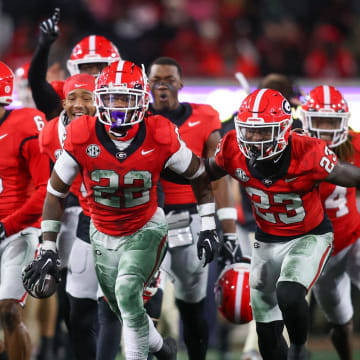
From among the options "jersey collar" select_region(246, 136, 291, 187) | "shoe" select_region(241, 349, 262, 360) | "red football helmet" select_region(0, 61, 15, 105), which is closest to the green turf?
"shoe" select_region(241, 349, 262, 360)

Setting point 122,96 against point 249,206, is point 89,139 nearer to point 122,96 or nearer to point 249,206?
point 122,96

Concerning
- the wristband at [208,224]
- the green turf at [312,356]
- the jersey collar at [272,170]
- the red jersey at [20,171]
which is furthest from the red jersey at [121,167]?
the green turf at [312,356]

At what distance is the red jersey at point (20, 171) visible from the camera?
219 inches

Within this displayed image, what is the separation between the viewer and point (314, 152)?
4934 mm

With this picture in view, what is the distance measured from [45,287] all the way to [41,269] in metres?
0.10

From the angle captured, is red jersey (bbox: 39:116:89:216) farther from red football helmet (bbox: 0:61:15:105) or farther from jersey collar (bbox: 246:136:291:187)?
jersey collar (bbox: 246:136:291:187)

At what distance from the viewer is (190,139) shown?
5863 mm

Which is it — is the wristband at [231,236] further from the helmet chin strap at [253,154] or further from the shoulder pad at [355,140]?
the shoulder pad at [355,140]

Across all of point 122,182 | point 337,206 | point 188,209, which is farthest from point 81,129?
point 337,206

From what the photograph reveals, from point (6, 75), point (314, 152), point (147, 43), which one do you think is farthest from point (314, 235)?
point (147, 43)

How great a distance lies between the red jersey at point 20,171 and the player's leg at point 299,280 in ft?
5.10

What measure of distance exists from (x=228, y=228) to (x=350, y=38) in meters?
6.23

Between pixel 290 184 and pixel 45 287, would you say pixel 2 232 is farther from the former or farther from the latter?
pixel 290 184

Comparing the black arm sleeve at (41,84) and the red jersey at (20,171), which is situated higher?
the black arm sleeve at (41,84)
